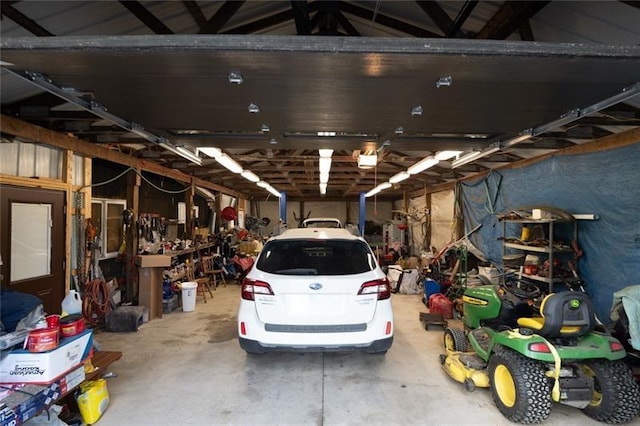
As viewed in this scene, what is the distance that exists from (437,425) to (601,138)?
386cm

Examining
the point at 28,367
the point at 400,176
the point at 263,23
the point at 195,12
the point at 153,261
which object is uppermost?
the point at 263,23

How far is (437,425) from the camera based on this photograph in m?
2.49

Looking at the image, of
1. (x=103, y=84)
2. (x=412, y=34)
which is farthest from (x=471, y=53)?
(x=103, y=84)

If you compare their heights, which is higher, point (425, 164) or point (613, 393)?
point (425, 164)

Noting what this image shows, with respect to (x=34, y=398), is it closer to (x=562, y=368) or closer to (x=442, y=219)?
(x=562, y=368)

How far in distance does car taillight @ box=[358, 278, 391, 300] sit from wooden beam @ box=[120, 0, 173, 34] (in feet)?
8.78

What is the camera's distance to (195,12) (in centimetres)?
259

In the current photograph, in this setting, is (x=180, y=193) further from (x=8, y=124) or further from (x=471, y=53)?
(x=471, y=53)

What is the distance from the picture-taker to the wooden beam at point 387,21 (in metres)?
2.88

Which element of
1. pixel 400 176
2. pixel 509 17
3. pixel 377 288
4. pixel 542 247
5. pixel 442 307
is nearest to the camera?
pixel 509 17

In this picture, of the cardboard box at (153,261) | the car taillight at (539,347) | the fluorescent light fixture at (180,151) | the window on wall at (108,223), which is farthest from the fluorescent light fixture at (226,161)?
the car taillight at (539,347)

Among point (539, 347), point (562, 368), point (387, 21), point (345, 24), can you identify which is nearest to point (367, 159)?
point (345, 24)

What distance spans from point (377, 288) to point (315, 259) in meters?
1.01

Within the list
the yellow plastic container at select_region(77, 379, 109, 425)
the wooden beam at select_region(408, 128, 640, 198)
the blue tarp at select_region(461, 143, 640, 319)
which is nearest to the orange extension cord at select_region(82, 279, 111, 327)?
the yellow plastic container at select_region(77, 379, 109, 425)
